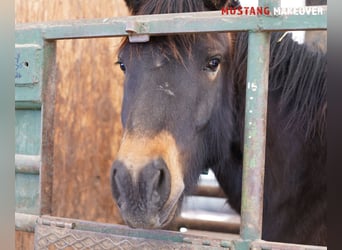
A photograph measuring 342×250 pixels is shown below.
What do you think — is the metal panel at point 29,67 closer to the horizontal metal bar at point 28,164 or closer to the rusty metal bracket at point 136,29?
the horizontal metal bar at point 28,164

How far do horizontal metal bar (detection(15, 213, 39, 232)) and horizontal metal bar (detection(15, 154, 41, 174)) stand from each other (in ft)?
0.61

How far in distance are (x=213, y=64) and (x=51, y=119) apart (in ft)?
2.36

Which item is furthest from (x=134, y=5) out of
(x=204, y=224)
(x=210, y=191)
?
(x=204, y=224)

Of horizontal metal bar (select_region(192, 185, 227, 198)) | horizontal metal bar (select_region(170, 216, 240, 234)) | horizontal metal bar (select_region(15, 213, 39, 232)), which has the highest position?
horizontal metal bar (select_region(15, 213, 39, 232))

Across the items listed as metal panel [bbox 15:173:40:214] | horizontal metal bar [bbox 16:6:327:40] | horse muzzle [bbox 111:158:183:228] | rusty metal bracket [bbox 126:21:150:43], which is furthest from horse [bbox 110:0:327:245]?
metal panel [bbox 15:173:40:214]

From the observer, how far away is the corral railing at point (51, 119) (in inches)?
51.1

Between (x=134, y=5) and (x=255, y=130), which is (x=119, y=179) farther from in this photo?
(x=134, y=5)

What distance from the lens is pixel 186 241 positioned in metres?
1.36

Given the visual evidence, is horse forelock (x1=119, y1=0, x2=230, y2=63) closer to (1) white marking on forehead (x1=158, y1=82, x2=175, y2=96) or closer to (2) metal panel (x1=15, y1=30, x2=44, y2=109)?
(1) white marking on forehead (x1=158, y1=82, x2=175, y2=96)

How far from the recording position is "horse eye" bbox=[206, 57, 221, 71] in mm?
1847

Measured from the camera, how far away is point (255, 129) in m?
1.31

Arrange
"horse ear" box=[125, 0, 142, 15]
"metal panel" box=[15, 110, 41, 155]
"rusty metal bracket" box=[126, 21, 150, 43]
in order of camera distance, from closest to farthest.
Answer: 1. "rusty metal bracket" box=[126, 21, 150, 43]
2. "metal panel" box=[15, 110, 41, 155]
3. "horse ear" box=[125, 0, 142, 15]

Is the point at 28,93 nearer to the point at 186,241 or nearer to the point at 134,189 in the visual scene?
the point at 134,189

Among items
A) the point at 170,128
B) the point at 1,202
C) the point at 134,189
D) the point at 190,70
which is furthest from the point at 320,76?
the point at 1,202
